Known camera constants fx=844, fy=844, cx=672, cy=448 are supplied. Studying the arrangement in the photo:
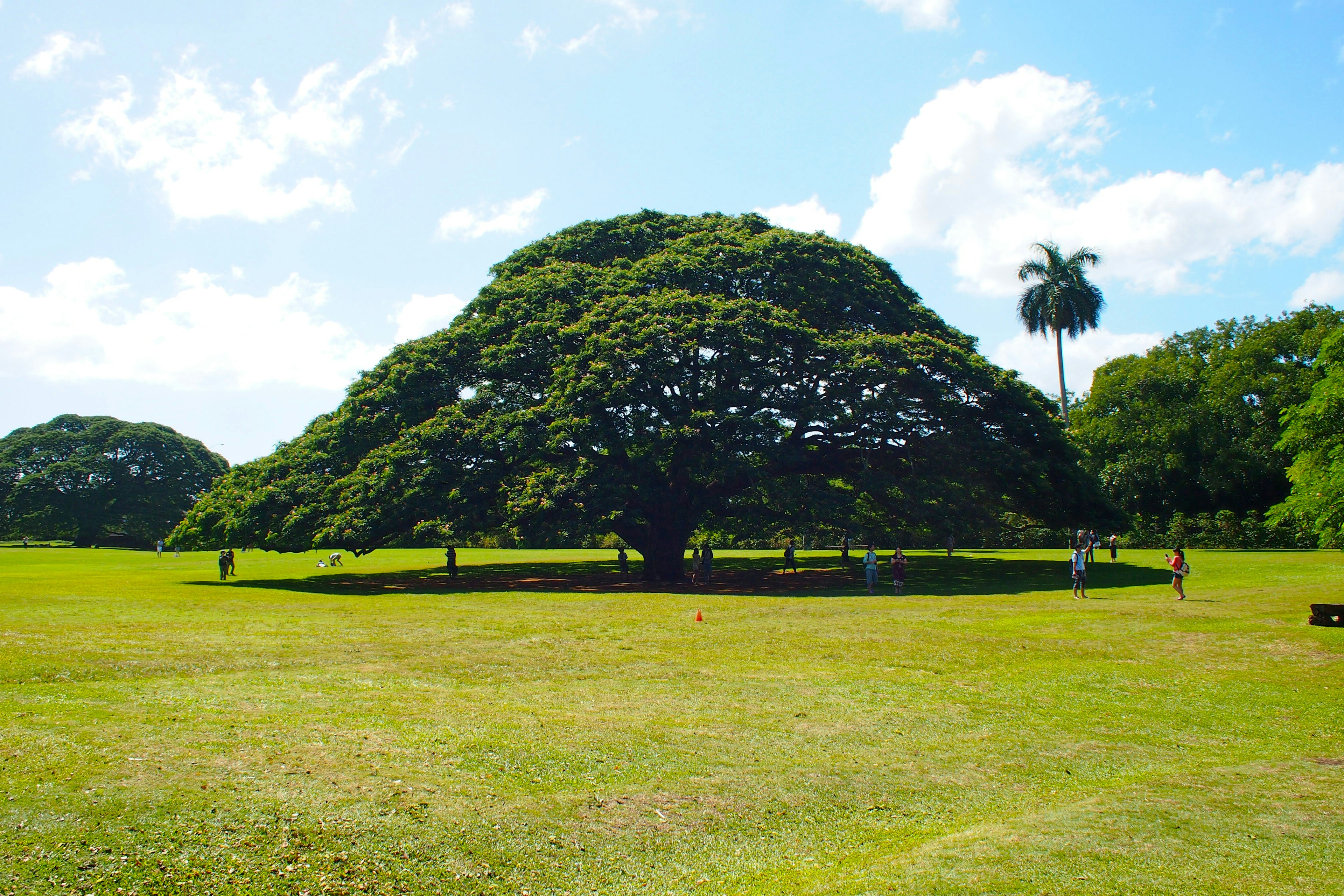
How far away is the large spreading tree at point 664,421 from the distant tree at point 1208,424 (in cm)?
2483

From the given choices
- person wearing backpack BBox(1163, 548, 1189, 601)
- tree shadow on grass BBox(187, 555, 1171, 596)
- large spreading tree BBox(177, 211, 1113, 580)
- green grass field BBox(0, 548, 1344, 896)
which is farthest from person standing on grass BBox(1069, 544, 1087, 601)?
large spreading tree BBox(177, 211, 1113, 580)

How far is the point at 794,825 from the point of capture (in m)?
7.20

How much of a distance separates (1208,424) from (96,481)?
292 feet

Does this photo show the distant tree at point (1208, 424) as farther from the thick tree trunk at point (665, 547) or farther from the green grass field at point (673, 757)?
the green grass field at point (673, 757)

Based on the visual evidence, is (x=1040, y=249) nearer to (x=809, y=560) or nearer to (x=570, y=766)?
(x=809, y=560)

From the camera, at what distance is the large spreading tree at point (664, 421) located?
99.2 ft

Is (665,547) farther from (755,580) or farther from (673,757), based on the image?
(673,757)

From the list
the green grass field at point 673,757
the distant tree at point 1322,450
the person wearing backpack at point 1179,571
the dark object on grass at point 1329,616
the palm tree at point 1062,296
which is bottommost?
the green grass field at point 673,757

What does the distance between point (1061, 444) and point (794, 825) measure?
95.5 feet

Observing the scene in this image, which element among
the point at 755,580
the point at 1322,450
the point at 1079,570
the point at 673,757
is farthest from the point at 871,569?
the point at 673,757

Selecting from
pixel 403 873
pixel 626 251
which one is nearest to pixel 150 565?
pixel 626 251

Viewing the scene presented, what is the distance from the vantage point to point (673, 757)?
29.2 ft

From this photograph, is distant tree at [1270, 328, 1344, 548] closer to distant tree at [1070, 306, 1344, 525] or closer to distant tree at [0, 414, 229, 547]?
distant tree at [1070, 306, 1344, 525]

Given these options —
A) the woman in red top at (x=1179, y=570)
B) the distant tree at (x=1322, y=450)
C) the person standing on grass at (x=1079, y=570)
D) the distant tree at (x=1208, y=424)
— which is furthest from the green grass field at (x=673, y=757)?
the distant tree at (x=1208, y=424)
